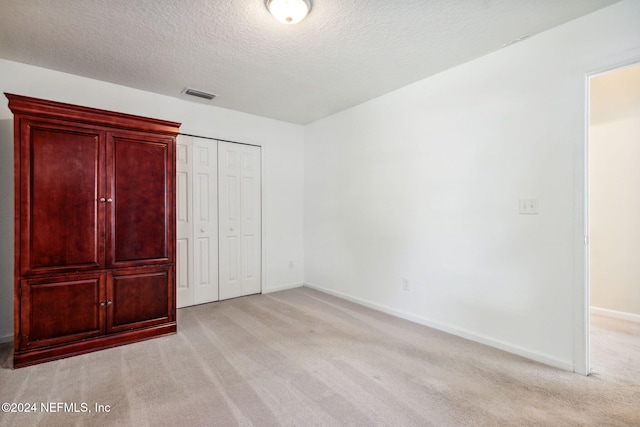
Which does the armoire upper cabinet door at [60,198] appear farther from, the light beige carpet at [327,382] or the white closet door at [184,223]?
the white closet door at [184,223]

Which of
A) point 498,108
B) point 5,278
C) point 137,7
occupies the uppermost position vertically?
point 137,7

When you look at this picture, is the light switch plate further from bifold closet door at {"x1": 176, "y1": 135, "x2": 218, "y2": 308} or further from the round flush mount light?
bifold closet door at {"x1": 176, "y1": 135, "x2": 218, "y2": 308}

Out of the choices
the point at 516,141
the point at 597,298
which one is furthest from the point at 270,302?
the point at 597,298

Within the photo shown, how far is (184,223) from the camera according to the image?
3699 millimetres

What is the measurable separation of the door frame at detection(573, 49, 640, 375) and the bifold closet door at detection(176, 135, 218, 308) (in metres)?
3.71

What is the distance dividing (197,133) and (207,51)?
4.65 ft

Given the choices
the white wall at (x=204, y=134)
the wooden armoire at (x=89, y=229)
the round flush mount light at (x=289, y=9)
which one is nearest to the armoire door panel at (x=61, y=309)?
the wooden armoire at (x=89, y=229)

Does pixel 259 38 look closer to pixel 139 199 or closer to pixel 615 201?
pixel 139 199

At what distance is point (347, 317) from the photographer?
3.34m

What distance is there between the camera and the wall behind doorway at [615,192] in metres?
3.11

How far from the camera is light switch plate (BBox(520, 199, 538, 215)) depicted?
238 centimetres

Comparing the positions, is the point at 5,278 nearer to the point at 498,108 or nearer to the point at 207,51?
the point at 207,51

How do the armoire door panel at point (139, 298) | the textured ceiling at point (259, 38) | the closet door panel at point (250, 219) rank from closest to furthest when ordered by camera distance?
the textured ceiling at point (259, 38), the armoire door panel at point (139, 298), the closet door panel at point (250, 219)

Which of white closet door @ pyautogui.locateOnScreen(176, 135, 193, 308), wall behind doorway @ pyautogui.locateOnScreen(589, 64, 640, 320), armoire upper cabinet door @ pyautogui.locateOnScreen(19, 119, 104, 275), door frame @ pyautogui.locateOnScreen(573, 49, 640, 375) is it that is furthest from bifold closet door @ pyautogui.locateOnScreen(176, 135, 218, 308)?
wall behind doorway @ pyautogui.locateOnScreen(589, 64, 640, 320)
